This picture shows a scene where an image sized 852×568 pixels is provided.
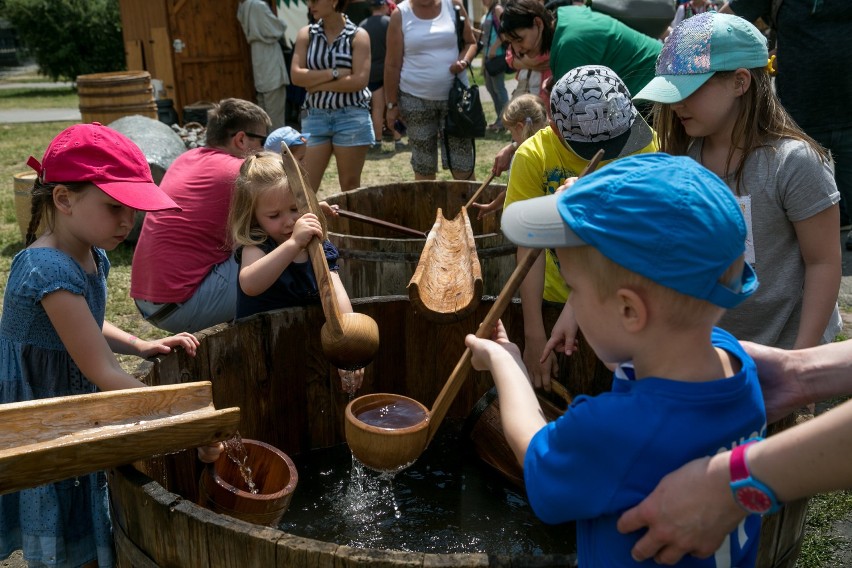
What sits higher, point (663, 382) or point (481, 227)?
point (663, 382)

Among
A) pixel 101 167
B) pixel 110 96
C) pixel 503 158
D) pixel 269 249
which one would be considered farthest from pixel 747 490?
pixel 110 96

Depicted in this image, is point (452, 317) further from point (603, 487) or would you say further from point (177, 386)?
point (603, 487)

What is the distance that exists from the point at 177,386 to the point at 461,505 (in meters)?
1.23

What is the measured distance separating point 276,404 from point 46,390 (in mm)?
1044

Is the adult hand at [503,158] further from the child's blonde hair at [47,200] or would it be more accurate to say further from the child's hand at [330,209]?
the child's blonde hair at [47,200]

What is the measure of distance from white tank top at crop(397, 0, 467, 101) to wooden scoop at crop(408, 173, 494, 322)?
78.6 inches

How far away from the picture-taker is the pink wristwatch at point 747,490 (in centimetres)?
124

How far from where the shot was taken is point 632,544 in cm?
142

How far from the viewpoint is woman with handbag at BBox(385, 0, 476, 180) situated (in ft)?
20.5

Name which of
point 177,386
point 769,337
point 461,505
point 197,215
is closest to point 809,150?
point 769,337

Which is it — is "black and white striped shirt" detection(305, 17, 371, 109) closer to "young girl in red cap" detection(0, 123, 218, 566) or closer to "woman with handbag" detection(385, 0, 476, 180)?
"woman with handbag" detection(385, 0, 476, 180)

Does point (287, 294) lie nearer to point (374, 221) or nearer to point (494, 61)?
point (374, 221)

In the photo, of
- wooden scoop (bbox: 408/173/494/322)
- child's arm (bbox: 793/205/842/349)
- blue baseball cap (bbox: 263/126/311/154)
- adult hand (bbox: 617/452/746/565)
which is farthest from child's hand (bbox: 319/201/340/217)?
adult hand (bbox: 617/452/746/565)

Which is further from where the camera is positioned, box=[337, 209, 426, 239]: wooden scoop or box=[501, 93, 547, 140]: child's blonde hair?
box=[337, 209, 426, 239]: wooden scoop
